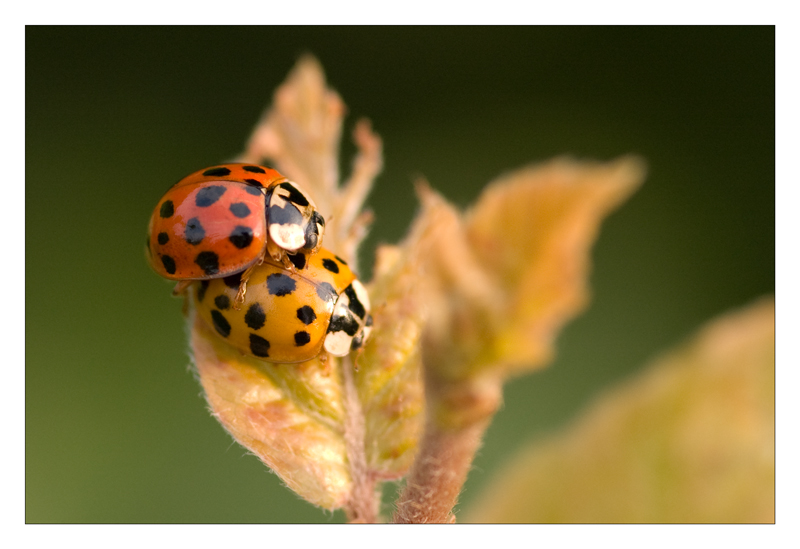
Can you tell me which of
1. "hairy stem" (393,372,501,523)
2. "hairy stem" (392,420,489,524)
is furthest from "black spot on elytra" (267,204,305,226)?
"hairy stem" (392,420,489,524)

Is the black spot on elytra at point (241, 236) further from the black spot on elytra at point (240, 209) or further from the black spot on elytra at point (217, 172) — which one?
the black spot on elytra at point (217, 172)

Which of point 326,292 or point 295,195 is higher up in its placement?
point 295,195

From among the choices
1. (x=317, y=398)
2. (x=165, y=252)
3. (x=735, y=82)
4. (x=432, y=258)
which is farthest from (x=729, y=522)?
(x=735, y=82)

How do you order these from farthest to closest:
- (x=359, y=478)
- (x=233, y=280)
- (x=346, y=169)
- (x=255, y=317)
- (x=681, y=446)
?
(x=346, y=169)
(x=681, y=446)
(x=233, y=280)
(x=255, y=317)
(x=359, y=478)

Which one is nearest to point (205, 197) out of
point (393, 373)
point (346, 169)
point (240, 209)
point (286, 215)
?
point (240, 209)

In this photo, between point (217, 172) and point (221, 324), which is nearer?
point (221, 324)

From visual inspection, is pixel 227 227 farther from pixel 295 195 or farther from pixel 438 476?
pixel 438 476

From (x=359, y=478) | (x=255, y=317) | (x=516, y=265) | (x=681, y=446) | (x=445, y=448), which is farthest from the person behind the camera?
(x=681, y=446)

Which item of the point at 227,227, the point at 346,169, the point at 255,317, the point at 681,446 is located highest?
the point at 346,169
